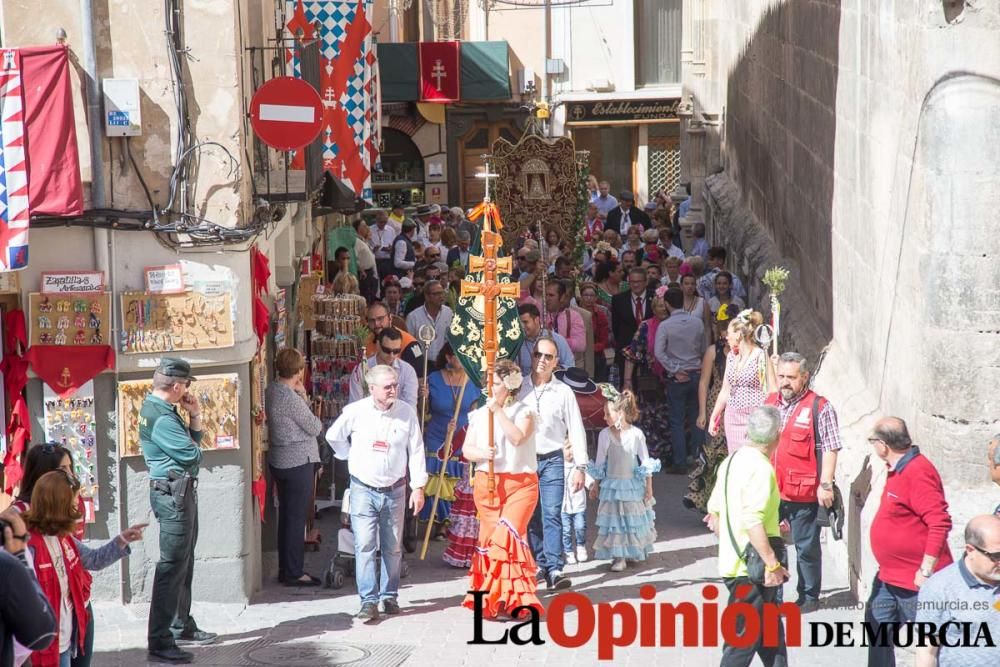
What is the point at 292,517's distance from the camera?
11344 mm

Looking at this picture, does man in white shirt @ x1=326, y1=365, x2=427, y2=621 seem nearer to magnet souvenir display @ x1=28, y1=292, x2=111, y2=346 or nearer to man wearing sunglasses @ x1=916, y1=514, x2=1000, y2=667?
magnet souvenir display @ x1=28, y1=292, x2=111, y2=346

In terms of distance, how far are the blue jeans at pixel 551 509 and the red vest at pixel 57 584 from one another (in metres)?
A: 3.88

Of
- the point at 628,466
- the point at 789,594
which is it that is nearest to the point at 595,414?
the point at 628,466

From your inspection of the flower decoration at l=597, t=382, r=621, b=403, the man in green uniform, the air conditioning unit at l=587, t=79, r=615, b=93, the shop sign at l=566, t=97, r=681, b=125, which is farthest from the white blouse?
the shop sign at l=566, t=97, r=681, b=125

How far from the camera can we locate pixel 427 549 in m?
12.3

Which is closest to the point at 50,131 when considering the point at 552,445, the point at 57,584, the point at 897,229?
the point at 57,584

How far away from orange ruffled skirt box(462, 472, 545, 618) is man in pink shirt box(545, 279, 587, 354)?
492cm

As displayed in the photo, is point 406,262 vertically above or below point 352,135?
below

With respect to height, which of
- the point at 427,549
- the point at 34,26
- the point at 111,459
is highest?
the point at 34,26

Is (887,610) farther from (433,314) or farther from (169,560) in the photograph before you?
(433,314)

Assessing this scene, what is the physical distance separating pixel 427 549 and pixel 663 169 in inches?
1016

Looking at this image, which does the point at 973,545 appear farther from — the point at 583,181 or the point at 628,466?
the point at 583,181

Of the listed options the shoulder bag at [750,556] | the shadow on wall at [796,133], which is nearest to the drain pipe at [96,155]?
the shoulder bag at [750,556]

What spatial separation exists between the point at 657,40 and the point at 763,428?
28.8 metres
